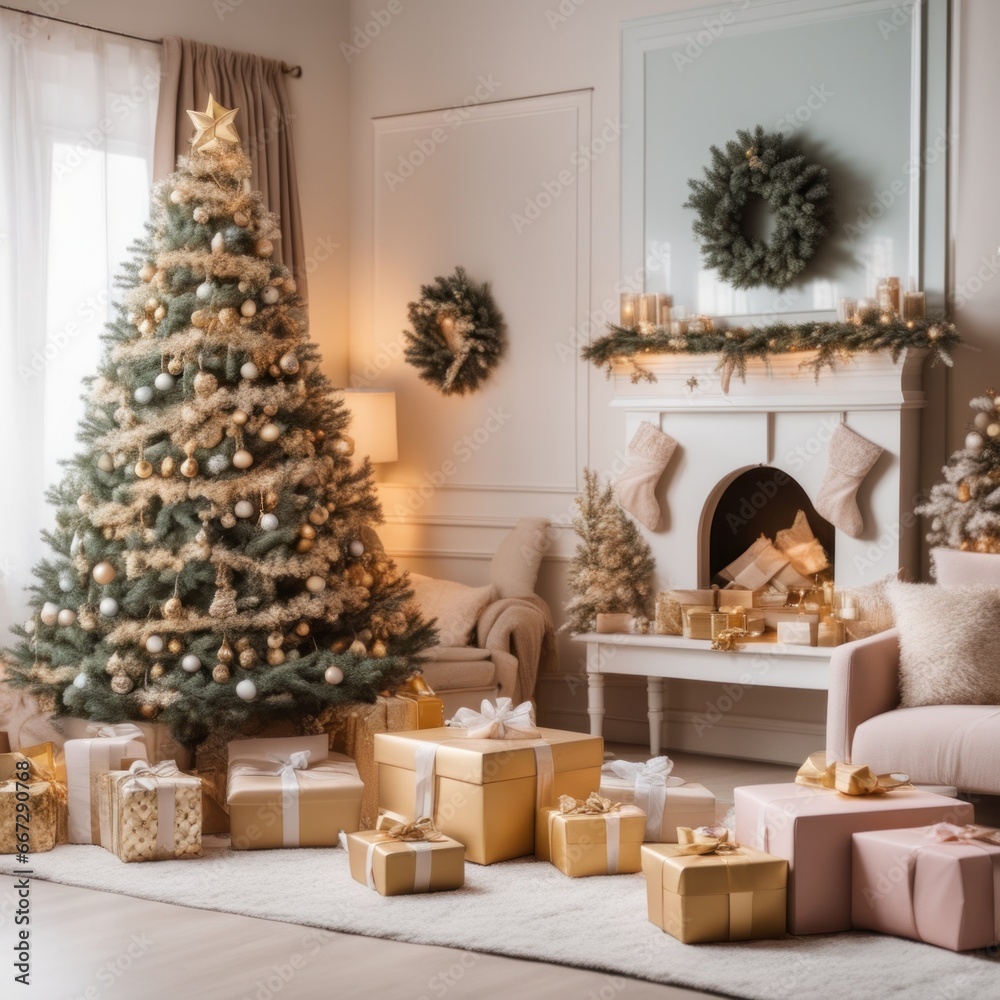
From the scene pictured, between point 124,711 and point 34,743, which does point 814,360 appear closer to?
point 124,711

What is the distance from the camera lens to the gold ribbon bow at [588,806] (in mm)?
3959

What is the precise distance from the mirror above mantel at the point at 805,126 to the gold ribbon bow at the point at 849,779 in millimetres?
2213

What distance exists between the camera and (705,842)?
3.36 meters

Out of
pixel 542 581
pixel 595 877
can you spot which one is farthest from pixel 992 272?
pixel 595 877

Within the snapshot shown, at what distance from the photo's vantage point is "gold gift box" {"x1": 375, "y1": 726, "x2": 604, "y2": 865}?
4020 mm

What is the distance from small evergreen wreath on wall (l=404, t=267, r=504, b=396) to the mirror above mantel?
2.35ft

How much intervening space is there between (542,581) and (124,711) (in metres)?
2.22

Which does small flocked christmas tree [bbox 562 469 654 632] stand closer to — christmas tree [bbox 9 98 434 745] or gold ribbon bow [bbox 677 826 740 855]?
christmas tree [bbox 9 98 434 745]

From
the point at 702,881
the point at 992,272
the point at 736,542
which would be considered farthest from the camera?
the point at 736,542

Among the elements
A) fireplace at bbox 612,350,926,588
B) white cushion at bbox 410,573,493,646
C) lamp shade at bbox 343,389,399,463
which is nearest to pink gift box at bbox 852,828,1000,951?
fireplace at bbox 612,350,926,588

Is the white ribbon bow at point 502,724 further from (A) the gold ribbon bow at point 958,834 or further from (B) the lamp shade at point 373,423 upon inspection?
(B) the lamp shade at point 373,423

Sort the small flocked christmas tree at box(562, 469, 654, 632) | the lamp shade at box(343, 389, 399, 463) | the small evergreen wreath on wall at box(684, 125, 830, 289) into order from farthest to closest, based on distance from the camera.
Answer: the lamp shade at box(343, 389, 399, 463) < the small flocked christmas tree at box(562, 469, 654, 632) < the small evergreen wreath on wall at box(684, 125, 830, 289)

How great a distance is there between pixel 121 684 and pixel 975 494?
2.96 m

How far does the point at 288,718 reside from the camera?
465cm
